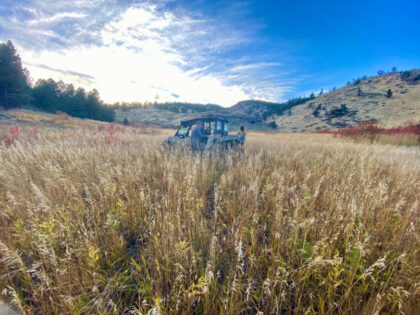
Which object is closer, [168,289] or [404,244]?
[168,289]

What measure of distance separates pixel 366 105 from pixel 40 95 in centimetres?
9074

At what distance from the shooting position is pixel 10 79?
2814cm

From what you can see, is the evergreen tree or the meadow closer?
the meadow

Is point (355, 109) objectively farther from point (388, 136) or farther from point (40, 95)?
point (40, 95)

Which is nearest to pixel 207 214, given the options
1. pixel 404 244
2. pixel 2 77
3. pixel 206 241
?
pixel 206 241

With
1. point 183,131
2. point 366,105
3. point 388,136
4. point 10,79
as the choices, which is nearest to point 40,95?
point 10,79

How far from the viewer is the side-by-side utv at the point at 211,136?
6.72 metres

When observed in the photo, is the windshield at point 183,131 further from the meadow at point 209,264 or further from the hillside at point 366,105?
the hillside at point 366,105

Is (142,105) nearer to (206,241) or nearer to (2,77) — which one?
(2,77)

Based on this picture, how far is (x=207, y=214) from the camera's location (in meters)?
2.58

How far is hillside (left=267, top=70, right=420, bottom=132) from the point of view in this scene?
39.6 m

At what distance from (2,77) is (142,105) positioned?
49350 millimetres

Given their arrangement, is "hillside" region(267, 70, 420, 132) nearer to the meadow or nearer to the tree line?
the meadow

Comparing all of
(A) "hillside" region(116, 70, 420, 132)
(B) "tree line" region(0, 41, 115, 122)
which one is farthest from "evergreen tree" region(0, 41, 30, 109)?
(A) "hillside" region(116, 70, 420, 132)
